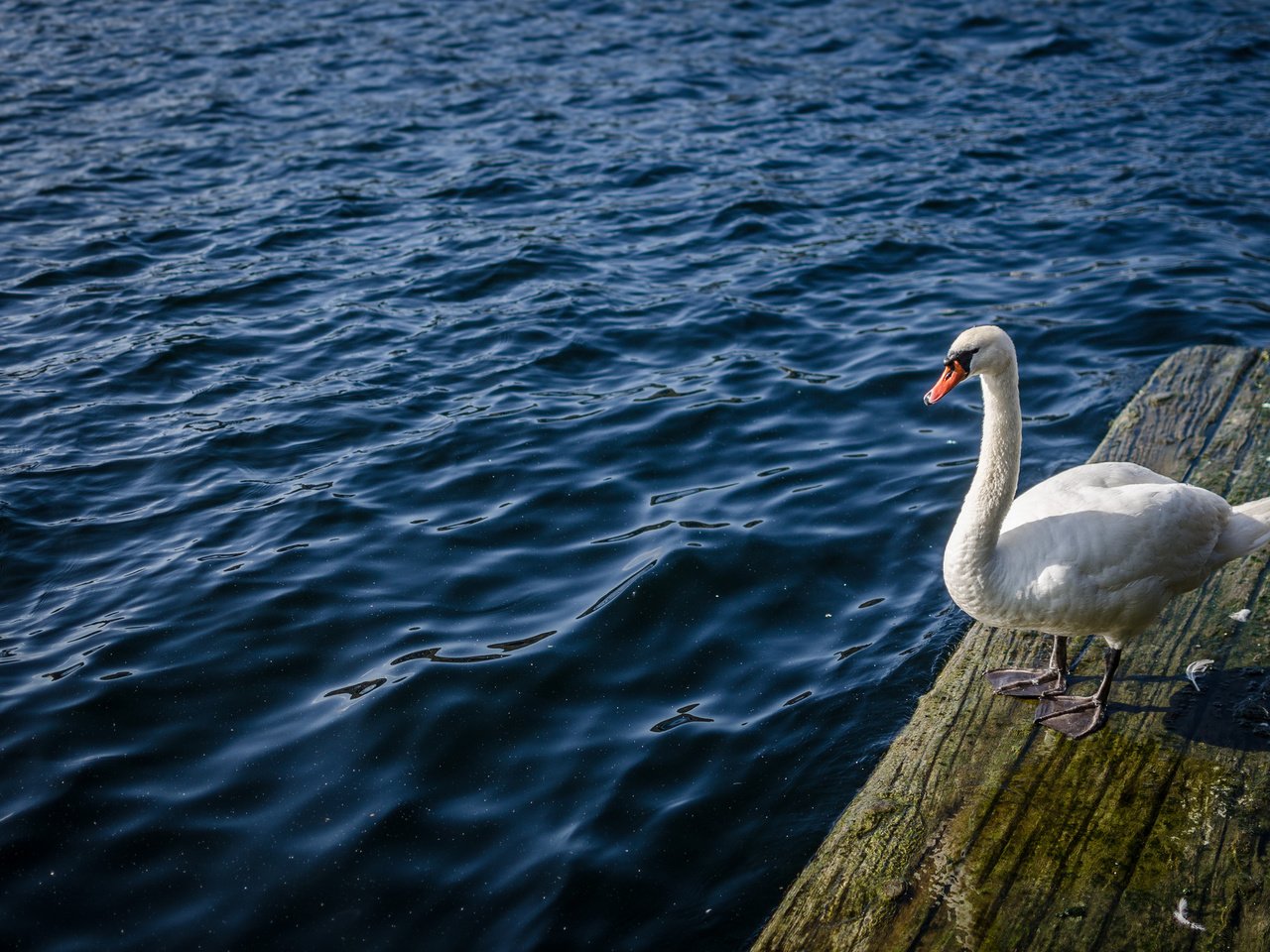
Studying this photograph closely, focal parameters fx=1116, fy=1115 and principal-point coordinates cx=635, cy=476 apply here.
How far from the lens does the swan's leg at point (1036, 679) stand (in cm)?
462

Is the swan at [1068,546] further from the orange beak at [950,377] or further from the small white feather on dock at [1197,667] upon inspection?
the small white feather on dock at [1197,667]

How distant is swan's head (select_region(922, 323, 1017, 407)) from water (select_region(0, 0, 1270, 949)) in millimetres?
1622

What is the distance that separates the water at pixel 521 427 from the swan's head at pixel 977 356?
63.9 inches

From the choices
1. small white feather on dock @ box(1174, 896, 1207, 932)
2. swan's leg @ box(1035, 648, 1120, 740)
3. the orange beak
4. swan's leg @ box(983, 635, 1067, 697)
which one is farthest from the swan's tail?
small white feather on dock @ box(1174, 896, 1207, 932)

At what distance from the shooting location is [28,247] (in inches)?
396

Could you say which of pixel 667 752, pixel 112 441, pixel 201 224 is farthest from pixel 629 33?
pixel 667 752

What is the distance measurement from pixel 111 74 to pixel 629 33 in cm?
710

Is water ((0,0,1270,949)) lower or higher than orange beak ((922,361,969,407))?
lower

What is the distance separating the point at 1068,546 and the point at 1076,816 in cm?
103

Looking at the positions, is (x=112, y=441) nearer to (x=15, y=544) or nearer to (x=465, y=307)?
(x=15, y=544)

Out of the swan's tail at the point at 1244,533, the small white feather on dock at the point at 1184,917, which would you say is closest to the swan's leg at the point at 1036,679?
the swan's tail at the point at 1244,533

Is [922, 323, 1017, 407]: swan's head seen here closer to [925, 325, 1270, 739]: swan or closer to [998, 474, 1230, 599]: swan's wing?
[925, 325, 1270, 739]: swan

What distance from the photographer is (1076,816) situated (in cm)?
395

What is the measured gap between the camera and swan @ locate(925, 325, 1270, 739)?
4316 millimetres
